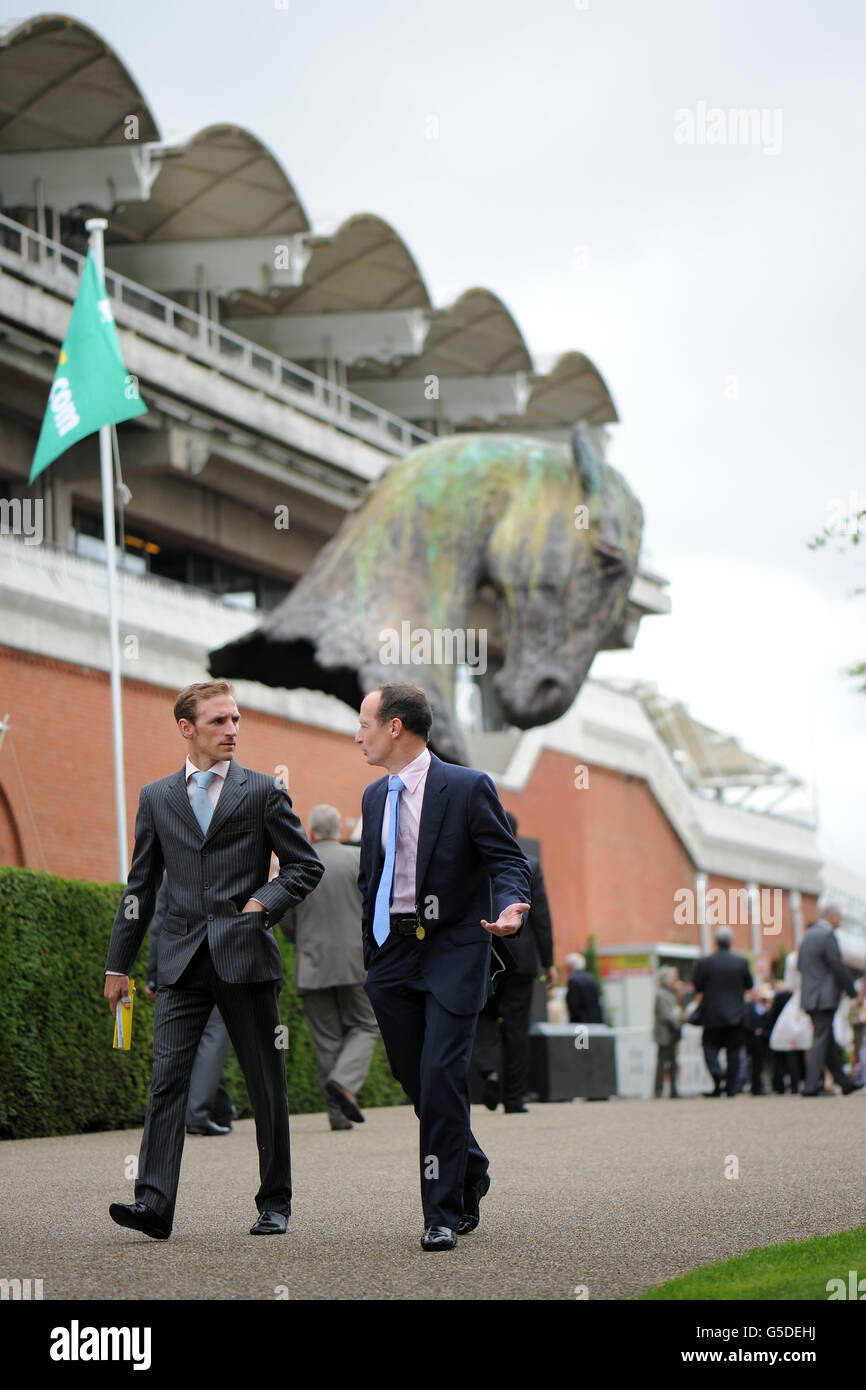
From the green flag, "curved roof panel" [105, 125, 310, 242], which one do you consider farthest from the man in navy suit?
"curved roof panel" [105, 125, 310, 242]

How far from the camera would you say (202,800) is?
5.96m

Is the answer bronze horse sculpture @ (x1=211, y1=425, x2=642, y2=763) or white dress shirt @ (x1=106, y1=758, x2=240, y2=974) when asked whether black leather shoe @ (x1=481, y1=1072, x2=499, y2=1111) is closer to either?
bronze horse sculpture @ (x1=211, y1=425, x2=642, y2=763)

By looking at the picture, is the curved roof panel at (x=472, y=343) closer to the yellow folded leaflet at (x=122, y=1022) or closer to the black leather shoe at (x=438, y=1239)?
the yellow folded leaflet at (x=122, y=1022)

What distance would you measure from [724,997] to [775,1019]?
2257 mm

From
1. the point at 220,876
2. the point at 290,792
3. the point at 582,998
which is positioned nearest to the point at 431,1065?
the point at 220,876

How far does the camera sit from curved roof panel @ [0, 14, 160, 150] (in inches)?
1077

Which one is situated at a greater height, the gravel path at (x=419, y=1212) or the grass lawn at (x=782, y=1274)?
the grass lawn at (x=782, y=1274)

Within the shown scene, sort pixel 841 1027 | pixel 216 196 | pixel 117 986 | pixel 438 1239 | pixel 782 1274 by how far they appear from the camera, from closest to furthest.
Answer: pixel 782 1274 → pixel 438 1239 → pixel 117 986 → pixel 841 1027 → pixel 216 196

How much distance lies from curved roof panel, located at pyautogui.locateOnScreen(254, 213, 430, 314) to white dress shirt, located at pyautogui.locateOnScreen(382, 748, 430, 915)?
3077cm

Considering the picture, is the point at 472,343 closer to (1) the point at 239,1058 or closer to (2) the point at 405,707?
(2) the point at 405,707

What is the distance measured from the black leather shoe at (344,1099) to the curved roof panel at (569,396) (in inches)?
1391

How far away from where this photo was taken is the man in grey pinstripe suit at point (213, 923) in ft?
18.9

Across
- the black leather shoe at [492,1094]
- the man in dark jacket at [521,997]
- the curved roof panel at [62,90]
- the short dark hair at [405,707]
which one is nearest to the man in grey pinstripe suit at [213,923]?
the short dark hair at [405,707]

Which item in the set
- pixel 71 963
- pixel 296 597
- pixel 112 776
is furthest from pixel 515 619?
pixel 112 776
